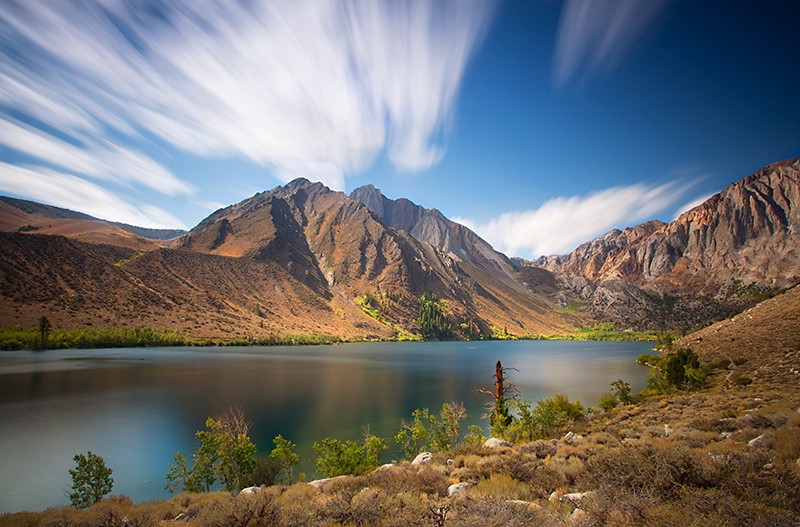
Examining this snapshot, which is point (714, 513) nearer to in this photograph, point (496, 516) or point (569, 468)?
point (496, 516)

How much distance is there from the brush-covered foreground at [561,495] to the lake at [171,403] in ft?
49.5

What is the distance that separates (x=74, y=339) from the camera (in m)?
83.8

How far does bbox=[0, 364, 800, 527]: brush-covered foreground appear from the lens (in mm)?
5793

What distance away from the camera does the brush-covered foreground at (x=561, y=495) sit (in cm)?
579

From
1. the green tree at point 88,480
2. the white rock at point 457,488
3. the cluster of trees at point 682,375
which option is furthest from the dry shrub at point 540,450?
the cluster of trees at point 682,375

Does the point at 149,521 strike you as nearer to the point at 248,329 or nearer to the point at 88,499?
the point at 88,499

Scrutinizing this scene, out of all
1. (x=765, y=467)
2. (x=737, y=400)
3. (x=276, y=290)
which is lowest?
(x=737, y=400)

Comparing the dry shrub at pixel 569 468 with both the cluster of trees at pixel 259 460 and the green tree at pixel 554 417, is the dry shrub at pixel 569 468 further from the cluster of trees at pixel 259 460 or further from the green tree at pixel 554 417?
the green tree at pixel 554 417

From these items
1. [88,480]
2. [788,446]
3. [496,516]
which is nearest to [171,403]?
[88,480]

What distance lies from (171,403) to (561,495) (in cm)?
4420

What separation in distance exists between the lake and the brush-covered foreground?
15.1 meters

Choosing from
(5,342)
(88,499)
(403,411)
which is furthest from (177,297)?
(88,499)

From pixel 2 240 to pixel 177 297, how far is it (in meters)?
47.1

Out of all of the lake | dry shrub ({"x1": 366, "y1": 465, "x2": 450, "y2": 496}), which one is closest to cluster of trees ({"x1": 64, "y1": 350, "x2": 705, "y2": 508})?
the lake
